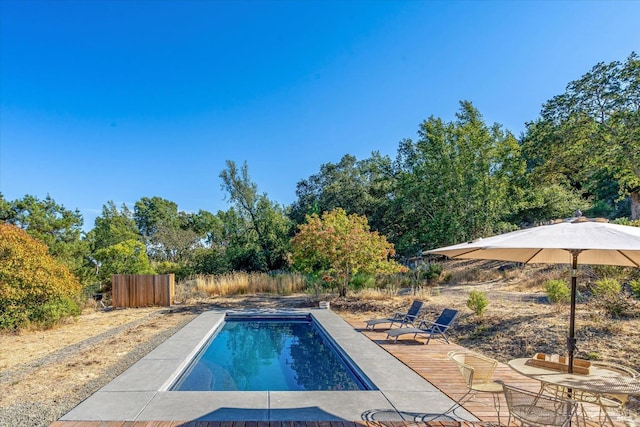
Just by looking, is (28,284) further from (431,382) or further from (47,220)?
(47,220)

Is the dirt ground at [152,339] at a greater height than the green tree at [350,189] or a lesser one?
lesser

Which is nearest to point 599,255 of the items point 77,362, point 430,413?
point 430,413

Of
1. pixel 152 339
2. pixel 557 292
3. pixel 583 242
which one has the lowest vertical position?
pixel 152 339

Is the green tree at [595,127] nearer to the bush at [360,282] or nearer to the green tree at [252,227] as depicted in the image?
the bush at [360,282]

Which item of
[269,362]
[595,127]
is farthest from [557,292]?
[595,127]

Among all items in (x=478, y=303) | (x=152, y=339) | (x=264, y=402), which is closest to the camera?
(x=264, y=402)

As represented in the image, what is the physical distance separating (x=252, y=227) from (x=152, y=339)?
1459cm

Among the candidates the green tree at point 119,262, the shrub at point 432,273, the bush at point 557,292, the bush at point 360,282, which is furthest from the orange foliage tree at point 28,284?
the shrub at point 432,273

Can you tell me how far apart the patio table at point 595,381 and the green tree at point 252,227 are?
17487 mm

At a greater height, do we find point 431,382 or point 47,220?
point 47,220

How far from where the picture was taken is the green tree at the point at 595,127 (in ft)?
42.8

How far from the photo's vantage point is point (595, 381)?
3.07m

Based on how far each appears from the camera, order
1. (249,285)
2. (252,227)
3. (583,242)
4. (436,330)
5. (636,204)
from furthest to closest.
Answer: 1. (252,227)
2. (636,204)
3. (249,285)
4. (436,330)
5. (583,242)

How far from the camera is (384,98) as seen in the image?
14.3 metres
